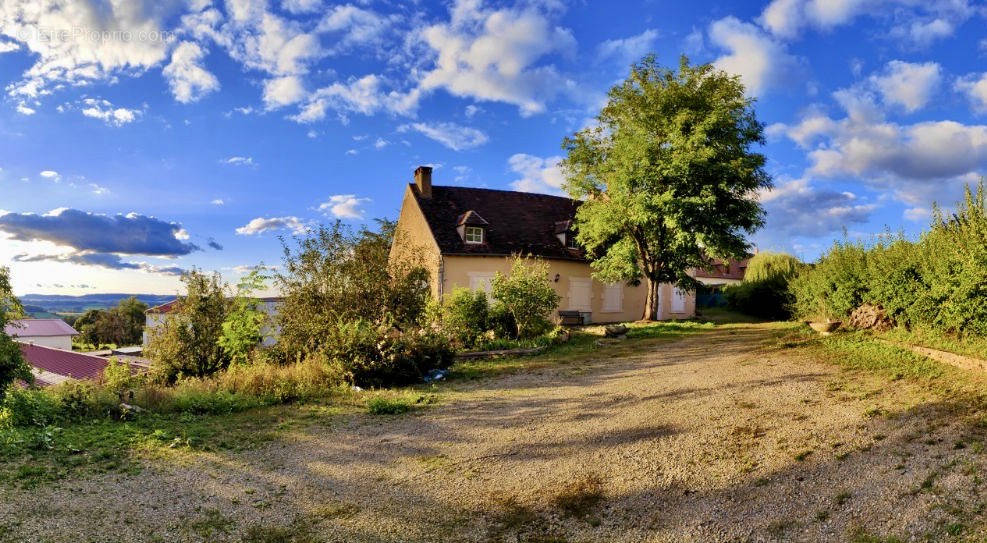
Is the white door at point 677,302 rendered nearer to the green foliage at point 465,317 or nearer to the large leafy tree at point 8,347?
the green foliage at point 465,317

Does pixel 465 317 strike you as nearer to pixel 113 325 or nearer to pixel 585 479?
pixel 585 479

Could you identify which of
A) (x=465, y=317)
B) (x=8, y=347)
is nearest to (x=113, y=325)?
(x=465, y=317)

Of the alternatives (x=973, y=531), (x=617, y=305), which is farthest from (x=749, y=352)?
(x=617, y=305)

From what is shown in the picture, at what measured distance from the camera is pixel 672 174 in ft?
66.5

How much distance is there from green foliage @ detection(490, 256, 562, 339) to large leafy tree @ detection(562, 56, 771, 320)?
6212 millimetres

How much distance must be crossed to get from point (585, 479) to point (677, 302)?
25.4m

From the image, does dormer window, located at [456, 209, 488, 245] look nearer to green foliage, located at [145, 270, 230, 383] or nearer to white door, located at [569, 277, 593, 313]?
white door, located at [569, 277, 593, 313]

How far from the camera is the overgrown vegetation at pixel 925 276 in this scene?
9.34m

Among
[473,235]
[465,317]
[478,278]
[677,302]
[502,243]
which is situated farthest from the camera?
[677,302]

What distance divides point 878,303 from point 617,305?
49.2 feet

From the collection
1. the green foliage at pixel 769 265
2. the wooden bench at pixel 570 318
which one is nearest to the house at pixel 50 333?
the wooden bench at pixel 570 318

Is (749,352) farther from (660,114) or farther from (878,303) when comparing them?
(660,114)

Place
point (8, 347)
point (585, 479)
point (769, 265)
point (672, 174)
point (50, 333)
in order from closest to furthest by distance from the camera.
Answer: point (585, 479) < point (8, 347) < point (672, 174) < point (769, 265) < point (50, 333)

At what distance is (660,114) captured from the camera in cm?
2184
